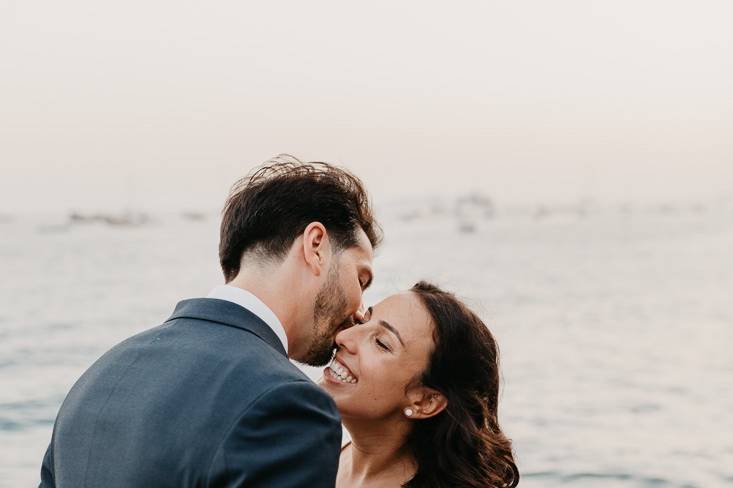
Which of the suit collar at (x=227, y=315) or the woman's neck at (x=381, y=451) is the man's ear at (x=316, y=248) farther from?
the woman's neck at (x=381, y=451)

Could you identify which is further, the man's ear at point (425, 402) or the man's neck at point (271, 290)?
the man's ear at point (425, 402)

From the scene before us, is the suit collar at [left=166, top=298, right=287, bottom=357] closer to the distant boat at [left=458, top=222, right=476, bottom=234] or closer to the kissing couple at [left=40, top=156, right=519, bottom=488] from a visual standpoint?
the kissing couple at [left=40, top=156, right=519, bottom=488]

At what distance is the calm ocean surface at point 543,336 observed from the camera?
870 cm

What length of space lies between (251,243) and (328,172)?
0.27 metres

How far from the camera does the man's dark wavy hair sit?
218 cm

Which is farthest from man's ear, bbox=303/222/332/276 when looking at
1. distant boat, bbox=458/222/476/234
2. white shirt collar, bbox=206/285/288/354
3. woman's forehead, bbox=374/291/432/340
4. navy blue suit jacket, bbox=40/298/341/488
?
distant boat, bbox=458/222/476/234

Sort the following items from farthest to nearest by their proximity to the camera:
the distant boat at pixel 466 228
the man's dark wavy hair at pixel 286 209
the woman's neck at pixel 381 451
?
the distant boat at pixel 466 228 → the woman's neck at pixel 381 451 → the man's dark wavy hair at pixel 286 209

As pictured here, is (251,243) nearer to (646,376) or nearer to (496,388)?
(496,388)

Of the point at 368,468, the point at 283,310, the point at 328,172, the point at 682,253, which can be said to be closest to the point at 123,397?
the point at 283,310

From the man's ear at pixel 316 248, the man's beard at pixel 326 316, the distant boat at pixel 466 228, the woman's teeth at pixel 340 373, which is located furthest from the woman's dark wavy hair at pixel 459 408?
the distant boat at pixel 466 228

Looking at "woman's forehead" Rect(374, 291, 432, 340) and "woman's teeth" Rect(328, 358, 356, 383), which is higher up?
"woman's forehead" Rect(374, 291, 432, 340)

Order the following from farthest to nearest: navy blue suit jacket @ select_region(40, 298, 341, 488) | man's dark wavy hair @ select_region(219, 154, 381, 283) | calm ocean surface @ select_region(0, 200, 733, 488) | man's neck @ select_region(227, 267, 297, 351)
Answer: calm ocean surface @ select_region(0, 200, 733, 488) → man's dark wavy hair @ select_region(219, 154, 381, 283) → man's neck @ select_region(227, 267, 297, 351) → navy blue suit jacket @ select_region(40, 298, 341, 488)

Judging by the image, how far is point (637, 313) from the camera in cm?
2219

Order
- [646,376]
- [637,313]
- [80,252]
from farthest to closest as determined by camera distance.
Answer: [80,252] → [637,313] → [646,376]
